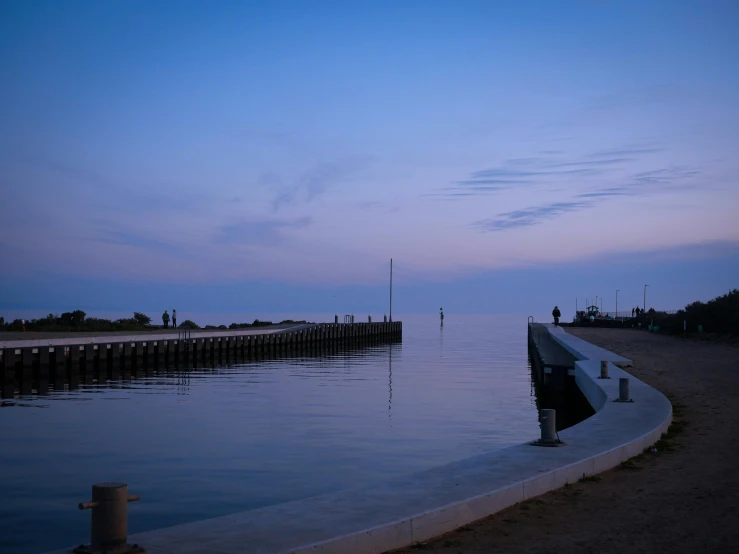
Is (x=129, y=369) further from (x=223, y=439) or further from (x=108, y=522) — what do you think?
(x=108, y=522)

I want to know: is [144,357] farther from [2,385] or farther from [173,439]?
[173,439]

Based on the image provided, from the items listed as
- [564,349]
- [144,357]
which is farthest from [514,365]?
[144,357]

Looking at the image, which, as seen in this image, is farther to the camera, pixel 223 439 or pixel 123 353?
pixel 123 353

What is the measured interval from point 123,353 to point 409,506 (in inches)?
1295

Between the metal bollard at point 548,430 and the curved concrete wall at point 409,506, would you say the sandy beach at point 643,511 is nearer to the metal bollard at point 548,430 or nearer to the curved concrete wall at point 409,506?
the curved concrete wall at point 409,506

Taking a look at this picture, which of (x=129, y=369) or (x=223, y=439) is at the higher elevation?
(x=129, y=369)

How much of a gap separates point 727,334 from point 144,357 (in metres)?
35.0

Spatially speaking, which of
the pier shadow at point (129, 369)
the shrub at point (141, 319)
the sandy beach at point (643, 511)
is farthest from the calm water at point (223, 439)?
the shrub at point (141, 319)

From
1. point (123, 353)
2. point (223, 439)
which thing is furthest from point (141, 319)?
point (223, 439)

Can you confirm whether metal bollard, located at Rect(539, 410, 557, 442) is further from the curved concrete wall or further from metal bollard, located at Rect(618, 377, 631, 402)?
metal bollard, located at Rect(618, 377, 631, 402)

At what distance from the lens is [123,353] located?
126 ft

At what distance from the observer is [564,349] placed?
36812mm

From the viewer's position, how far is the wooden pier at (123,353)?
31312 millimetres

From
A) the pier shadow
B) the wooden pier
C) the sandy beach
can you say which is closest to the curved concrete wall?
the sandy beach
